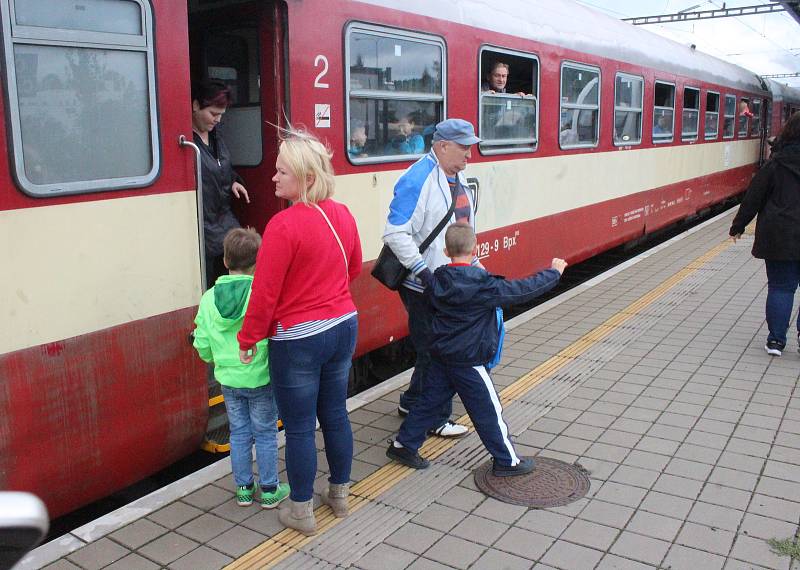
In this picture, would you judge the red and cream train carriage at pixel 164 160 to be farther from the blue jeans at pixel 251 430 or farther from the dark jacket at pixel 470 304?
the dark jacket at pixel 470 304

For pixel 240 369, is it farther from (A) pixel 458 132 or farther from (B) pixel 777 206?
(B) pixel 777 206

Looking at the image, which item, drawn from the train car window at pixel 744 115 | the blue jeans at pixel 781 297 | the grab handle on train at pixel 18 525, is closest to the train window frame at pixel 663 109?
the blue jeans at pixel 781 297

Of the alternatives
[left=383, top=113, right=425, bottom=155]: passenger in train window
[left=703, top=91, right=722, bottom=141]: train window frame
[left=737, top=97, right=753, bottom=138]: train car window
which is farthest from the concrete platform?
[left=737, top=97, right=753, bottom=138]: train car window

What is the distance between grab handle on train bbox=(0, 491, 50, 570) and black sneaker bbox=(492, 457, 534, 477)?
3088 mm

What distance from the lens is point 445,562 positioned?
3.34 meters

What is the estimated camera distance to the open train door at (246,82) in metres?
4.42

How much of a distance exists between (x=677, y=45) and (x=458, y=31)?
790 cm

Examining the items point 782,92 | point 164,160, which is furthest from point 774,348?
point 782,92

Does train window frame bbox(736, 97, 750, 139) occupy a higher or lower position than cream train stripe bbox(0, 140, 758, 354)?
higher

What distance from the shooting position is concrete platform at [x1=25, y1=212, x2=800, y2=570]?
3.37 metres

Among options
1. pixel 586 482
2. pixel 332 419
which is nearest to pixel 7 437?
pixel 332 419

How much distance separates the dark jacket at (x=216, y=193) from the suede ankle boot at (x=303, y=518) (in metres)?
1.61

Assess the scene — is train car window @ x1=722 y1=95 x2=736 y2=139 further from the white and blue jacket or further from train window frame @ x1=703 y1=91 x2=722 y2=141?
the white and blue jacket

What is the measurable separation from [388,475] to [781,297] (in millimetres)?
3844
